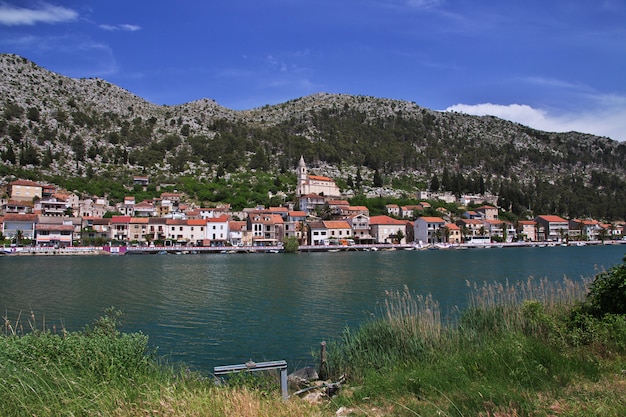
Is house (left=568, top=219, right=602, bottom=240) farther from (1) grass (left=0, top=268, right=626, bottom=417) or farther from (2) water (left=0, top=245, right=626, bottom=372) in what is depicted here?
(1) grass (left=0, top=268, right=626, bottom=417)

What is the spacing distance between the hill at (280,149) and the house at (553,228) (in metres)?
13.7

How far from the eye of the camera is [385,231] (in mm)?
88688

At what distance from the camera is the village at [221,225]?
74.3 m

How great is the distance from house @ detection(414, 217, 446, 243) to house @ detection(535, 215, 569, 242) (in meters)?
33.0

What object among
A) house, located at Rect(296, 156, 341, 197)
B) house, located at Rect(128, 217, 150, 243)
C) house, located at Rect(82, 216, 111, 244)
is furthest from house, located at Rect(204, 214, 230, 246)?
house, located at Rect(296, 156, 341, 197)

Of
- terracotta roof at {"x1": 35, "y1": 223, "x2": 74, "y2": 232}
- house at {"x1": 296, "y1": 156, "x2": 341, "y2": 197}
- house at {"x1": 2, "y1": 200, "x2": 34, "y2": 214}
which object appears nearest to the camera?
terracotta roof at {"x1": 35, "y1": 223, "x2": 74, "y2": 232}

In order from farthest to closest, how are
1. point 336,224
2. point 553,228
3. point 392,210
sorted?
point 553,228 < point 392,210 < point 336,224

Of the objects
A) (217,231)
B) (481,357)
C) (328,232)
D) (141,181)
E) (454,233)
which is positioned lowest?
(481,357)

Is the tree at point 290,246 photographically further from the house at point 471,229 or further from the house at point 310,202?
the house at point 471,229

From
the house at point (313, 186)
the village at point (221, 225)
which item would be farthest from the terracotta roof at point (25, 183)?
the house at point (313, 186)

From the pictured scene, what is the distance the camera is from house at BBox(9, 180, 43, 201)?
80.3m

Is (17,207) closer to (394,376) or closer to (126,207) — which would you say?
(126,207)

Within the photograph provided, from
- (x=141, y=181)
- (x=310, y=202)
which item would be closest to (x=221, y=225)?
(x=310, y=202)

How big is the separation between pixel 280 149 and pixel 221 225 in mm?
68575
